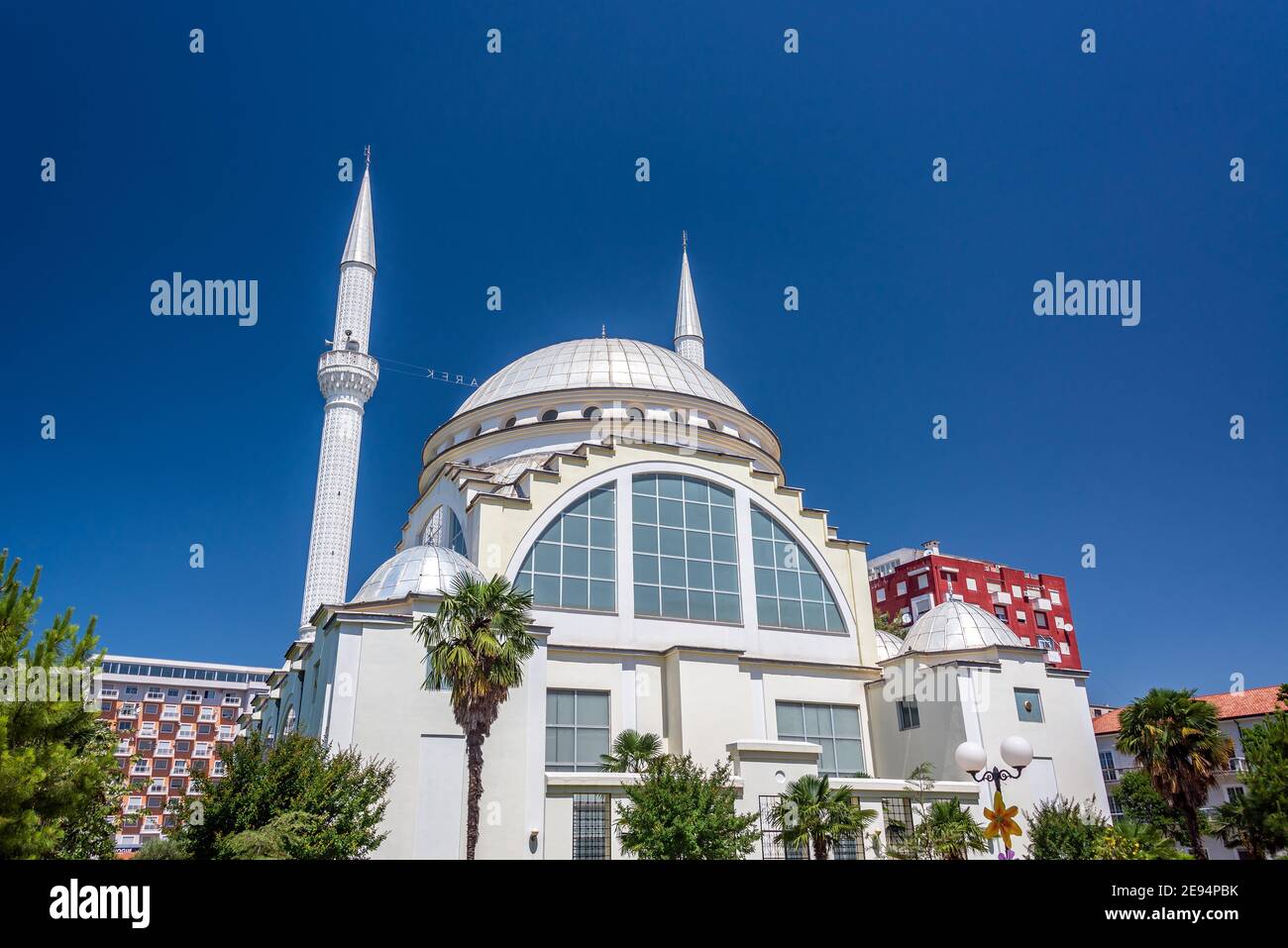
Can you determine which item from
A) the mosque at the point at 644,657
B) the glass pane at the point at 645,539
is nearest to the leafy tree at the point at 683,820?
the mosque at the point at 644,657

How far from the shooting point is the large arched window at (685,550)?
28703 mm

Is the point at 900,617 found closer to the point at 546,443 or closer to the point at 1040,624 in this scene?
the point at 1040,624

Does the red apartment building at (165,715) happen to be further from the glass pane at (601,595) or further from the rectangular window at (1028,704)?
the rectangular window at (1028,704)

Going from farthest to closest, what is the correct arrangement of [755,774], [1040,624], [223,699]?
[223,699] → [1040,624] → [755,774]

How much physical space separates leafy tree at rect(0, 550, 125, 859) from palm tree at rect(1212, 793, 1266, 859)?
2696 centimetres

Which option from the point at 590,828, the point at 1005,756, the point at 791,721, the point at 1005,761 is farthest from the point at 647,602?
the point at 1005,756

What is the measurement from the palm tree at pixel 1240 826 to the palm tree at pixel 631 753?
1575 cm

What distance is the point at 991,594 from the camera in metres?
68.9

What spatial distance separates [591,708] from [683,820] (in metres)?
7.26

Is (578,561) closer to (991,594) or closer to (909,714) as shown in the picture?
(909,714)
